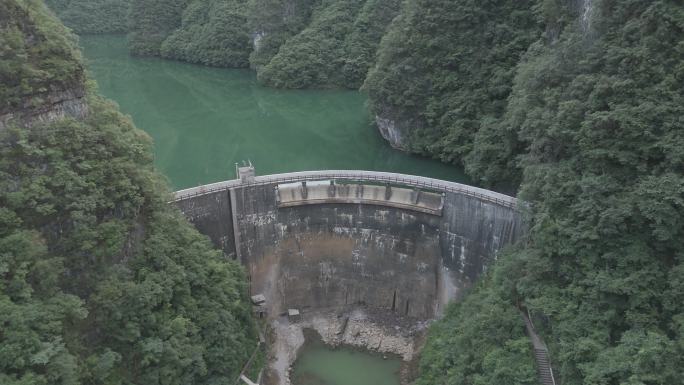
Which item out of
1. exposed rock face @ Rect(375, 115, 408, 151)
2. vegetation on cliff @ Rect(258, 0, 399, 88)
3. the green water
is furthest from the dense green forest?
vegetation on cliff @ Rect(258, 0, 399, 88)

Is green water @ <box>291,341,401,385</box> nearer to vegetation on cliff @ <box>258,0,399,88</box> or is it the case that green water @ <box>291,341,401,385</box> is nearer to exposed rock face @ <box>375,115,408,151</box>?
exposed rock face @ <box>375,115,408,151</box>

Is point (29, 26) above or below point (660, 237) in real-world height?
above

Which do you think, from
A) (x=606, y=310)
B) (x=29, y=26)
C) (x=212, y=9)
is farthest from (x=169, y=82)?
(x=606, y=310)

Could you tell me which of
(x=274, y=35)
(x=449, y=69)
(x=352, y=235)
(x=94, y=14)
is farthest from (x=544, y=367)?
(x=94, y=14)

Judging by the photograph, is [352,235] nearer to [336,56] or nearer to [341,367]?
[341,367]

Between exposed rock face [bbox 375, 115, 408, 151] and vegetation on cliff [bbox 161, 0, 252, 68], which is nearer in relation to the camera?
exposed rock face [bbox 375, 115, 408, 151]

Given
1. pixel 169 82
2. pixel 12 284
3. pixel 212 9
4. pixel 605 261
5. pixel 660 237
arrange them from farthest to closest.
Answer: pixel 212 9
pixel 169 82
pixel 605 261
pixel 660 237
pixel 12 284

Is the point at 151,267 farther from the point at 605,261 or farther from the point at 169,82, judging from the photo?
the point at 169,82
